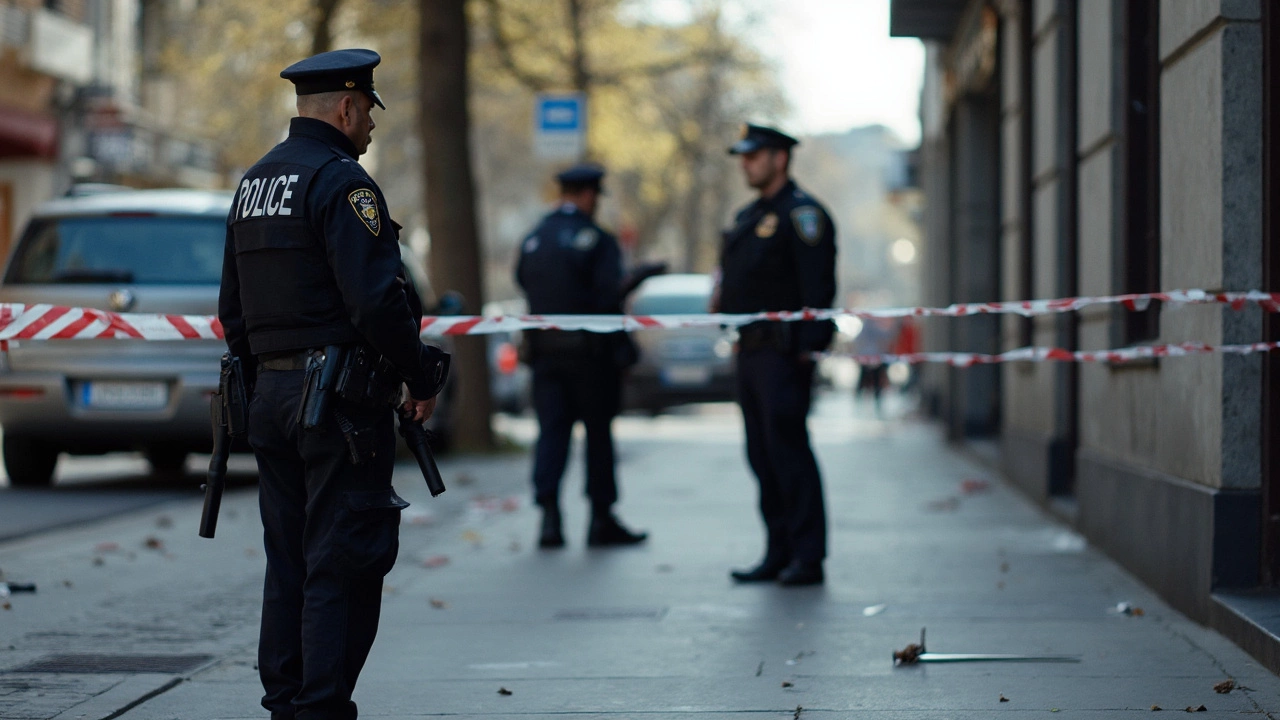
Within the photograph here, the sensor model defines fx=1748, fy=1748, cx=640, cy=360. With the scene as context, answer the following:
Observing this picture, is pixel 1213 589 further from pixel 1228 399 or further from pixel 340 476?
pixel 340 476

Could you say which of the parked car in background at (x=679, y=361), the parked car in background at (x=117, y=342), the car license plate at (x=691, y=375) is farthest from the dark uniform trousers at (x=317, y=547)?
the car license plate at (x=691, y=375)

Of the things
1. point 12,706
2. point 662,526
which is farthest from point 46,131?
point 12,706

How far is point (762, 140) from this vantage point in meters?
7.58

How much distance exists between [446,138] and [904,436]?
20.9 feet

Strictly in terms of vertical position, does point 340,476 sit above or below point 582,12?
below

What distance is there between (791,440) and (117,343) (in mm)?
5370

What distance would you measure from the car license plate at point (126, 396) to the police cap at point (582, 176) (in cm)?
344

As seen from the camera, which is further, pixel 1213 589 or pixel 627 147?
pixel 627 147

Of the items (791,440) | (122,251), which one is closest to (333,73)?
(791,440)

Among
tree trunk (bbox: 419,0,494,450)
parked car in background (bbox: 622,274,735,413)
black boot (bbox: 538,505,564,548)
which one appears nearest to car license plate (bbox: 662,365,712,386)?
parked car in background (bbox: 622,274,735,413)

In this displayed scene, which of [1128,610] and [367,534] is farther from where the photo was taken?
[1128,610]

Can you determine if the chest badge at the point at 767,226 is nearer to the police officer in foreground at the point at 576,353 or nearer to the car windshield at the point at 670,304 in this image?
the police officer in foreground at the point at 576,353

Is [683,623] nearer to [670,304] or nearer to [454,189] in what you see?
[454,189]

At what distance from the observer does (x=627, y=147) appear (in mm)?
29500
